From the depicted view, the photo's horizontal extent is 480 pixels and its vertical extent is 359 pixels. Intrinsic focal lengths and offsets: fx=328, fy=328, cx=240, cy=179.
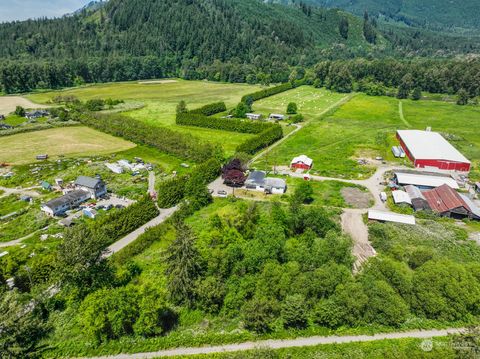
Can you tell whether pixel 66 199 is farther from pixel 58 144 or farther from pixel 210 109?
pixel 210 109

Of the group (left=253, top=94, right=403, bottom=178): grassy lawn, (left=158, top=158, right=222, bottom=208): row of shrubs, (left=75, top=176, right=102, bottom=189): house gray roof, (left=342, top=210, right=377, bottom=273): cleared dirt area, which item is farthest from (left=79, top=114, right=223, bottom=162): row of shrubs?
(left=342, top=210, right=377, bottom=273): cleared dirt area

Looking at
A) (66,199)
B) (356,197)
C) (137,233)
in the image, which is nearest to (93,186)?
(66,199)

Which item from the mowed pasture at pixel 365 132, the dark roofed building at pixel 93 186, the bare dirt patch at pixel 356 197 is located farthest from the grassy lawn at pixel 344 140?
the dark roofed building at pixel 93 186

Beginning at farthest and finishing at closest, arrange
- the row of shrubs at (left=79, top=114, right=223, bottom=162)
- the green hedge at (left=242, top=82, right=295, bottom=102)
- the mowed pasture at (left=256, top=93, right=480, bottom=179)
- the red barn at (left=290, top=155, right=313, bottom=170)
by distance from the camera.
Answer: the green hedge at (left=242, top=82, right=295, bottom=102) < the mowed pasture at (left=256, top=93, right=480, bottom=179) < the row of shrubs at (left=79, top=114, right=223, bottom=162) < the red barn at (left=290, top=155, right=313, bottom=170)

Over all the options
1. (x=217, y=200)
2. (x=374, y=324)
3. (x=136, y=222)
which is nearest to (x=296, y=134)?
(x=217, y=200)

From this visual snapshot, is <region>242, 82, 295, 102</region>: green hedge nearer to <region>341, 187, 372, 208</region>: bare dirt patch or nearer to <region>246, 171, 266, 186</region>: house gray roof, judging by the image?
<region>246, 171, 266, 186</region>: house gray roof

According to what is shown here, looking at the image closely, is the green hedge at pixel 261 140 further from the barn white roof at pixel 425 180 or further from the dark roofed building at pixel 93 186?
the barn white roof at pixel 425 180

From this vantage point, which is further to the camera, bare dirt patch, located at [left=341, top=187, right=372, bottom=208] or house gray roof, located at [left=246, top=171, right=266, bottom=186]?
house gray roof, located at [left=246, top=171, right=266, bottom=186]

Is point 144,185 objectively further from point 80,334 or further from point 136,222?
point 80,334
